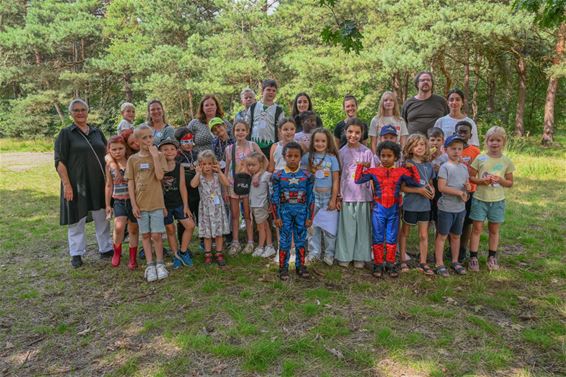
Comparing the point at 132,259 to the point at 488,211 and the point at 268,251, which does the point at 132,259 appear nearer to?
the point at 268,251

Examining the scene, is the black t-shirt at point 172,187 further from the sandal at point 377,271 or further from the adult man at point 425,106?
the adult man at point 425,106

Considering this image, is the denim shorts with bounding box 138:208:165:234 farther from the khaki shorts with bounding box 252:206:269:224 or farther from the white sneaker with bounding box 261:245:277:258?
the white sneaker with bounding box 261:245:277:258

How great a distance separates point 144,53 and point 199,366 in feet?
65.5

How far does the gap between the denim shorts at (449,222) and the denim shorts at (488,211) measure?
15cm

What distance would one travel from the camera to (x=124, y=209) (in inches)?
182

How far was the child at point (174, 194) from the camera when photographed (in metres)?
4.41

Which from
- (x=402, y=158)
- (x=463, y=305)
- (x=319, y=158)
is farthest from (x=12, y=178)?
(x=463, y=305)

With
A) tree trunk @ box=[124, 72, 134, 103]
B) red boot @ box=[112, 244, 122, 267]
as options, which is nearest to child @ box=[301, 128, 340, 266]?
red boot @ box=[112, 244, 122, 267]

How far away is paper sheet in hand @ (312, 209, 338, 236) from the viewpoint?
15.0 ft

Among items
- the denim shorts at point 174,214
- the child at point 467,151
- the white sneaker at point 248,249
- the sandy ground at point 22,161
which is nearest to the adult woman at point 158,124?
the denim shorts at point 174,214

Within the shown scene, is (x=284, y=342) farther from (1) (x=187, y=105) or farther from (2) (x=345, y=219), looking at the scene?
(1) (x=187, y=105)

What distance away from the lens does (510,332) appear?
3.30 metres

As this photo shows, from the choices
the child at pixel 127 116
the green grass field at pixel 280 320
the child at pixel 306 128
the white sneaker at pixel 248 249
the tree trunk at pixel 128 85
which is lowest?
the green grass field at pixel 280 320

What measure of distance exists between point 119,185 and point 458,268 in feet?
13.2
